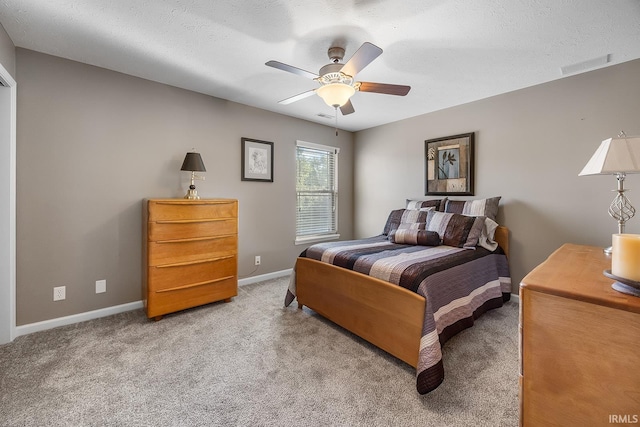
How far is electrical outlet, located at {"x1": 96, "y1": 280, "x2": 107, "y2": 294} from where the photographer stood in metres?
2.56

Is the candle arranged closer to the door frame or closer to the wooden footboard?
the wooden footboard

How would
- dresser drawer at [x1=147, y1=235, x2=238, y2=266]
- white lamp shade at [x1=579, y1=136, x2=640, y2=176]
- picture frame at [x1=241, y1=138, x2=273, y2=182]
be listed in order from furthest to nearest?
picture frame at [x1=241, y1=138, x2=273, y2=182]
dresser drawer at [x1=147, y1=235, x2=238, y2=266]
white lamp shade at [x1=579, y1=136, x2=640, y2=176]

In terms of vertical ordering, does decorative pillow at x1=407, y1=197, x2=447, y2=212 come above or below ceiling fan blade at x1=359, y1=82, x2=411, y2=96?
below

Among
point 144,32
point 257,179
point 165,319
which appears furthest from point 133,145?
point 165,319

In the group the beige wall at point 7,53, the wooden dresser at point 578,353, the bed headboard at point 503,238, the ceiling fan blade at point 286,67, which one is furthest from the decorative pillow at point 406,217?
the beige wall at point 7,53

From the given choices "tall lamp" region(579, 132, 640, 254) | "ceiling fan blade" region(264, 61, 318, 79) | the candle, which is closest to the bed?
the candle

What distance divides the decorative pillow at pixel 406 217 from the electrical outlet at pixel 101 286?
10.1 feet

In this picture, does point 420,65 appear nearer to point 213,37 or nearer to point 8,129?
point 213,37

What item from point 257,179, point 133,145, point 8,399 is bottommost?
point 8,399

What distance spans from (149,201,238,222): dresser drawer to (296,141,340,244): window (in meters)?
1.36

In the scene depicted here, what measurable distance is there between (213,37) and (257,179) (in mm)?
1792

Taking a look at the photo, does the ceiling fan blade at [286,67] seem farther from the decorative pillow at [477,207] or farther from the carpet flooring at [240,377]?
the decorative pillow at [477,207]

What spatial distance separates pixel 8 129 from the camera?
2.03 meters

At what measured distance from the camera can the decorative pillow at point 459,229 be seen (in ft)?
8.93
